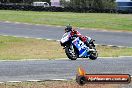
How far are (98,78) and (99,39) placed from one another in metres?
21.9

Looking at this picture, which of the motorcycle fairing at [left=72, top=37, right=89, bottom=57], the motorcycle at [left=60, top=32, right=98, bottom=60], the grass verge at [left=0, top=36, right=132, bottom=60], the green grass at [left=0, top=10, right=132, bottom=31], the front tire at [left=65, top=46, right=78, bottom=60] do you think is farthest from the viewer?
the green grass at [left=0, top=10, right=132, bottom=31]

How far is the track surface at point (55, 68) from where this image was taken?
11867mm

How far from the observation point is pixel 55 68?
13344 mm

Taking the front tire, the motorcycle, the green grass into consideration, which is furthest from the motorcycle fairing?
the green grass

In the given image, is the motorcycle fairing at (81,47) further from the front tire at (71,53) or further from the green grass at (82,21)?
the green grass at (82,21)

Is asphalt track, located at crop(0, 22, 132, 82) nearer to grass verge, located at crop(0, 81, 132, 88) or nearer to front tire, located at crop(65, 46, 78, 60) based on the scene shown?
front tire, located at crop(65, 46, 78, 60)

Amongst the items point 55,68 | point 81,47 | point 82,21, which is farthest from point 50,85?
point 82,21

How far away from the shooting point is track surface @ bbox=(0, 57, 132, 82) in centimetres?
1187

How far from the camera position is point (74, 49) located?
15945mm

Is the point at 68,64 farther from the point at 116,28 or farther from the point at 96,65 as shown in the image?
the point at 116,28

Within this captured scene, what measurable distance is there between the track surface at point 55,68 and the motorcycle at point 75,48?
9.6 inches

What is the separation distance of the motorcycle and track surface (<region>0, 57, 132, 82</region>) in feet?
0.80

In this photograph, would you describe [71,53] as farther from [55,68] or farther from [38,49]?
[38,49]

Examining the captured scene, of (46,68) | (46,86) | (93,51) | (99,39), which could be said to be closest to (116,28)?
(99,39)
